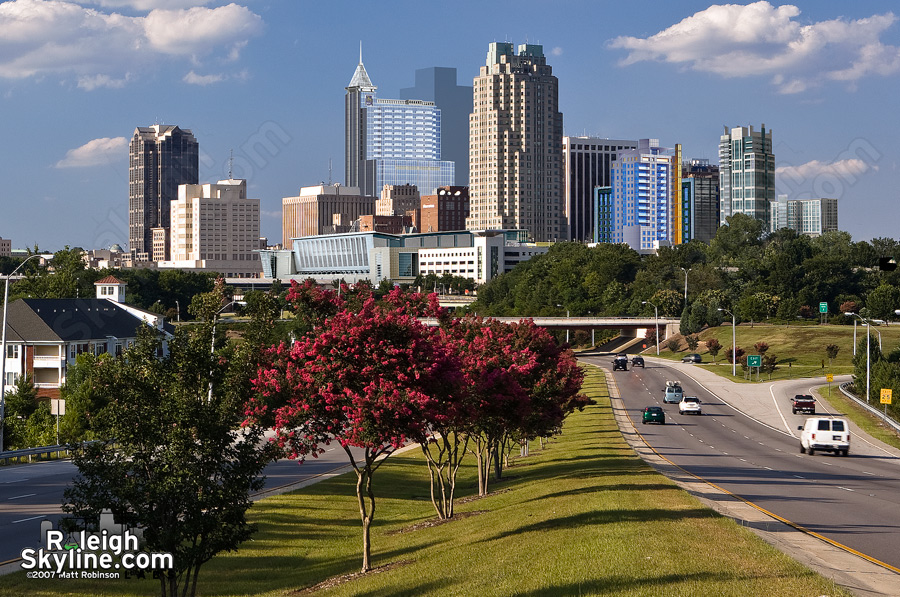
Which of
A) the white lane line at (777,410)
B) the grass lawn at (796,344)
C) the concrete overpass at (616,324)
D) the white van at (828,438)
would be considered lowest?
the white lane line at (777,410)

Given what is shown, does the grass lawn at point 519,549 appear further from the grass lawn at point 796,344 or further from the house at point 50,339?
the grass lawn at point 796,344

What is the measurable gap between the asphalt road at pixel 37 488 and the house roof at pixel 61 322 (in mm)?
45280

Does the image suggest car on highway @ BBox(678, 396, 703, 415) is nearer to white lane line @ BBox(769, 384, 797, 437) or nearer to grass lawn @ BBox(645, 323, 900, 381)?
white lane line @ BBox(769, 384, 797, 437)

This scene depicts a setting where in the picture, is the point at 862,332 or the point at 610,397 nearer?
the point at 610,397

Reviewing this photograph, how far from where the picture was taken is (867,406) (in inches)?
3103

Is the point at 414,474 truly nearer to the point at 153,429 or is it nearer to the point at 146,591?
the point at 146,591

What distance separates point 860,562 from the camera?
2128 centimetres

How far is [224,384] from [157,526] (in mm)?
3214

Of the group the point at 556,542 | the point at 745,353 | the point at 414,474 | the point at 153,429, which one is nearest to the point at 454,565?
the point at 556,542

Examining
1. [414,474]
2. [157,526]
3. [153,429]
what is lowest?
[414,474]

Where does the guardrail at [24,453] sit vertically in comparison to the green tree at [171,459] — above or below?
below

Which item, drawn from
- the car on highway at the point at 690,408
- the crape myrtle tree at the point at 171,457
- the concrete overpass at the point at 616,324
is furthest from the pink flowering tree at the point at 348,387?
the concrete overpass at the point at 616,324

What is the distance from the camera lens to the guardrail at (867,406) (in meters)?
70.3

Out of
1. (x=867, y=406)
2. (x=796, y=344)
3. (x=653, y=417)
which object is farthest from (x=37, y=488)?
(x=796, y=344)
